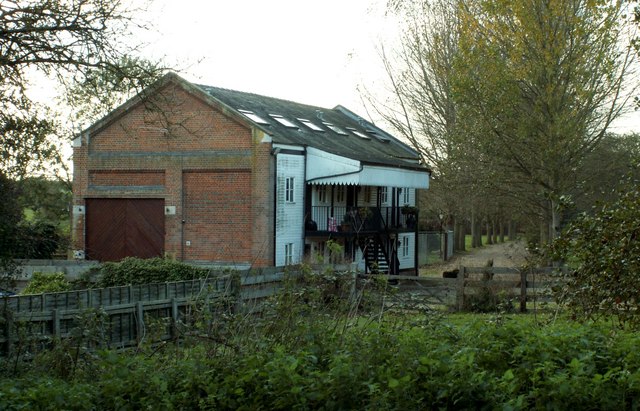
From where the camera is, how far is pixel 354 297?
9.76 m

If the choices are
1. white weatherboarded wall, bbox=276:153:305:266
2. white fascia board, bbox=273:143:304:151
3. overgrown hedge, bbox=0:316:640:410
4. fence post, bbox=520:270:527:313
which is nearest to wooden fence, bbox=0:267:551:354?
fence post, bbox=520:270:527:313

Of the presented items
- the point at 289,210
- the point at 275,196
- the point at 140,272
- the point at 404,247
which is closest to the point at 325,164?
the point at 289,210

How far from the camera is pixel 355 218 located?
3731cm

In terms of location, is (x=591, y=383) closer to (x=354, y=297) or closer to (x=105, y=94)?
(x=354, y=297)

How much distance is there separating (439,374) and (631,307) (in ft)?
13.9

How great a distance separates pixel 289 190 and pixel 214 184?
2956 mm

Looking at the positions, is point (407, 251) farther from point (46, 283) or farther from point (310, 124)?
point (46, 283)

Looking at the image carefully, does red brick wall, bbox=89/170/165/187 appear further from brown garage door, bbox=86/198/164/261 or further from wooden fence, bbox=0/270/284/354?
wooden fence, bbox=0/270/284/354

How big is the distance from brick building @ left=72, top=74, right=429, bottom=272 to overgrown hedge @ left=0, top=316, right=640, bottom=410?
24159 millimetres

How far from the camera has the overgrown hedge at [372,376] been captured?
6.71 meters

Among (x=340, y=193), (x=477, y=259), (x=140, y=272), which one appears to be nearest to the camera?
(x=140, y=272)

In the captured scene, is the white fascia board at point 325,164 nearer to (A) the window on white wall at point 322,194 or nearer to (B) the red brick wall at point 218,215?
(A) the window on white wall at point 322,194

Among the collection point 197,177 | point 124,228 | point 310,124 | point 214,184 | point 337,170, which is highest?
point 310,124

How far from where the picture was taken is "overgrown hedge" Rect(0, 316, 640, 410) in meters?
6.71
